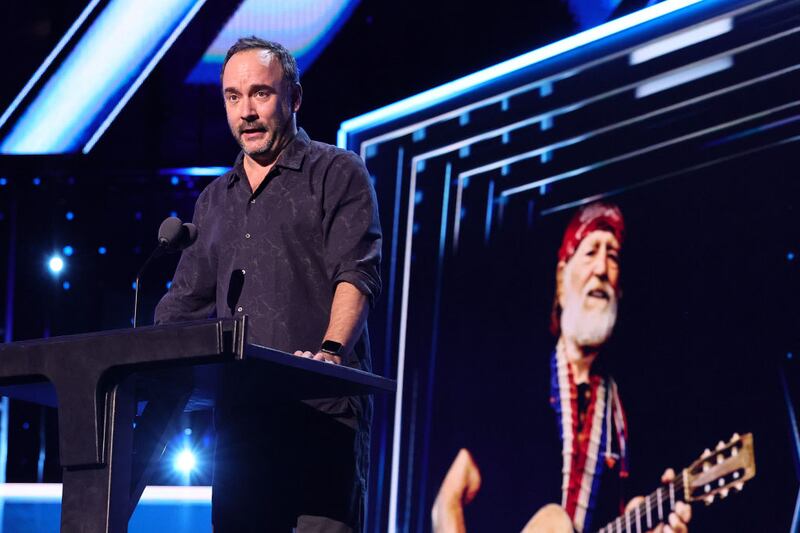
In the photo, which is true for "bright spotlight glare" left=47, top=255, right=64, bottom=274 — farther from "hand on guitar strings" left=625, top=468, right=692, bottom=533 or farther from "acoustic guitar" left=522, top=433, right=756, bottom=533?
"hand on guitar strings" left=625, top=468, right=692, bottom=533

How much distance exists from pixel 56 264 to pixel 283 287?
2282mm

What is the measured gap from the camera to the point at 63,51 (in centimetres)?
394

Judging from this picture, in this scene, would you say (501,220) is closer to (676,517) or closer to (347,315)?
(676,517)

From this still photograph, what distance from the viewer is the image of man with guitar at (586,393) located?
118 inches

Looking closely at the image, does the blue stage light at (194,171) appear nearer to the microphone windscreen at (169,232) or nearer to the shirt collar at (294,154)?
the shirt collar at (294,154)

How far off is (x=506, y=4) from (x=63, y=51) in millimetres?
1789

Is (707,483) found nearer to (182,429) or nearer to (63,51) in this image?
(182,429)

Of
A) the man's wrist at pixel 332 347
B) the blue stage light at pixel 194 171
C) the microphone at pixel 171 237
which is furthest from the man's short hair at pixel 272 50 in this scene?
the blue stage light at pixel 194 171

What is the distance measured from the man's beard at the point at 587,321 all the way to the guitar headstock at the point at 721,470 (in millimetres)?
468

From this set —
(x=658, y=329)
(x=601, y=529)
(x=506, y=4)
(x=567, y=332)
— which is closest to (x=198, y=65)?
(x=506, y=4)

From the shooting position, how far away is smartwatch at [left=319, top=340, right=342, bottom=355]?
1.67 metres

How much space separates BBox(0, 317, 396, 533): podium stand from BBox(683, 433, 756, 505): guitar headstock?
1683 mm

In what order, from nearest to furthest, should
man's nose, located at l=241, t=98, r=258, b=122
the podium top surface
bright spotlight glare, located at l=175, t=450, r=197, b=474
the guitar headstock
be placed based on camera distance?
the podium top surface
man's nose, located at l=241, t=98, r=258, b=122
the guitar headstock
bright spotlight glare, located at l=175, t=450, r=197, b=474

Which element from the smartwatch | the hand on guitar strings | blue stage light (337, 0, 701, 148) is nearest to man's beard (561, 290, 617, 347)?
the hand on guitar strings
